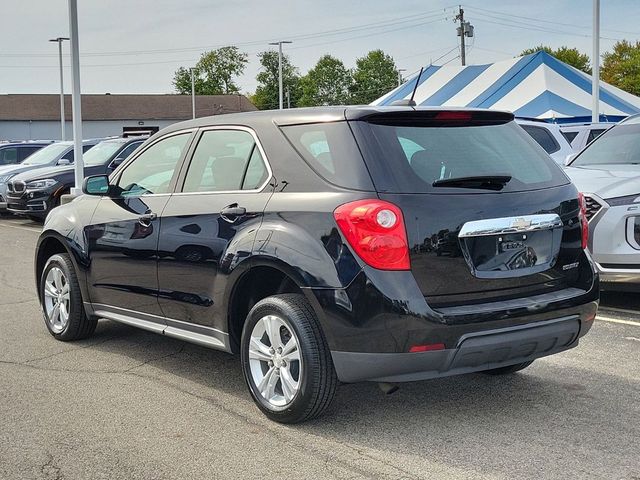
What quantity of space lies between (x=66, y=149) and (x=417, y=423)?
1564 cm

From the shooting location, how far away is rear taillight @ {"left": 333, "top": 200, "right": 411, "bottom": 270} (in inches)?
153

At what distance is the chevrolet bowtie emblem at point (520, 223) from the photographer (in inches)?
163

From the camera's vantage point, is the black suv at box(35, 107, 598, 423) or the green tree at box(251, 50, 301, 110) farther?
the green tree at box(251, 50, 301, 110)

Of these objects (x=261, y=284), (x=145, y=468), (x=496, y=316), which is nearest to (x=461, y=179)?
(x=496, y=316)

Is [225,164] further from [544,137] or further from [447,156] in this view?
[544,137]

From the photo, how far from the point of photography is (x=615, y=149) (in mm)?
8625

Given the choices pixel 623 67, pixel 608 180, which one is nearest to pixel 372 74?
pixel 623 67

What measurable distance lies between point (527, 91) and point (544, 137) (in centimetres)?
1227

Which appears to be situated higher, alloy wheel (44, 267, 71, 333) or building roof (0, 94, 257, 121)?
building roof (0, 94, 257, 121)

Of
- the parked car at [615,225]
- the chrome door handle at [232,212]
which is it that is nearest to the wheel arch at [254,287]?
the chrome door handle at [232,212]

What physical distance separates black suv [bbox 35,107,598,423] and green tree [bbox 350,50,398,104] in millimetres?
110756

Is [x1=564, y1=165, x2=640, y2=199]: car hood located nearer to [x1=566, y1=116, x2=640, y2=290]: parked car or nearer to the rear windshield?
[x1=566, y1=116, x2=640, y2=290]: parked car

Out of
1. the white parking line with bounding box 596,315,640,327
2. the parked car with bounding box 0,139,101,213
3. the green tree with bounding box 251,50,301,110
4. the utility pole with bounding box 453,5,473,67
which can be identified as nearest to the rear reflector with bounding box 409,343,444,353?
the white parking line with bounding box 596,315,640,327

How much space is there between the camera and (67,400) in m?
4.74
